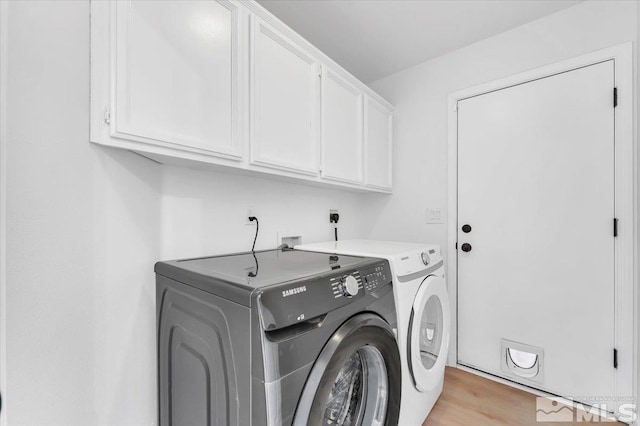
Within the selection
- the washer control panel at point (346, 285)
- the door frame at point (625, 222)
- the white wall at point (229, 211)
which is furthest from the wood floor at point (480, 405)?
the white wall at point (229, 211)

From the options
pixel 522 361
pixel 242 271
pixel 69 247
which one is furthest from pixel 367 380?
pixel 522 361

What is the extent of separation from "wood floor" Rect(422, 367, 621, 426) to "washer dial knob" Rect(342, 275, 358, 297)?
1110mm

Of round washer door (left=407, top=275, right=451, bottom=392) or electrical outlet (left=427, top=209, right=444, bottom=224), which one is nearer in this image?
round washer door (left=407, top=275, right=451, bottom=392)

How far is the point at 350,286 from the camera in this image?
1040 mm

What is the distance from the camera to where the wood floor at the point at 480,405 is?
1593 millimetres

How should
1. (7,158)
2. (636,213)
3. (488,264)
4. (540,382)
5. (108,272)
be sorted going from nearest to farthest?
(7,158)
(108,272)
(636,213)
(540,382)
(488,264)

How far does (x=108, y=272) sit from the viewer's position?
102 cm

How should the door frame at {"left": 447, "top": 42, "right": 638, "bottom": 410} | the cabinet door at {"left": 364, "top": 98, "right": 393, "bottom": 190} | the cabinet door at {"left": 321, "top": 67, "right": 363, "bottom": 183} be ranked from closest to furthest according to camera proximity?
the door frame at {"left": 447, "top": 42, "right": 638, "bottom": 410}
the cabinet door at {"left": 321, "top": 67, "right": 363, "bottom": 183}
the cabinet door at {"left": 364, "top": 98, "right": 393, "bottom": 190}

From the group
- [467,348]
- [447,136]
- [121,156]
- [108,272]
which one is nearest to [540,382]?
[467,348]

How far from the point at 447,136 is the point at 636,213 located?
3.85 feet

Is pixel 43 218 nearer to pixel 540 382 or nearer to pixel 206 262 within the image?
pixel 206 262

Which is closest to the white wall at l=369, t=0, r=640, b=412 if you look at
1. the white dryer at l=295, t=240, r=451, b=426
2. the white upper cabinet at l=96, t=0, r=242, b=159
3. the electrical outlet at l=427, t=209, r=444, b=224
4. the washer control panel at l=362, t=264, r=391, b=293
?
the electrical outlet at l=427, t=209, r=444, b=224

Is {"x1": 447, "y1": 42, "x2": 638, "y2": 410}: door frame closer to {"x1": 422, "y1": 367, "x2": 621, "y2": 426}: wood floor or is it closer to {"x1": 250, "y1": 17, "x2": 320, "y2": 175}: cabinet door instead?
{"x1": 422, "y1": 367, "x2": 621, "y2": 426}: wood floor

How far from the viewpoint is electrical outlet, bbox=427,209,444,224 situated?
2.28 meters
